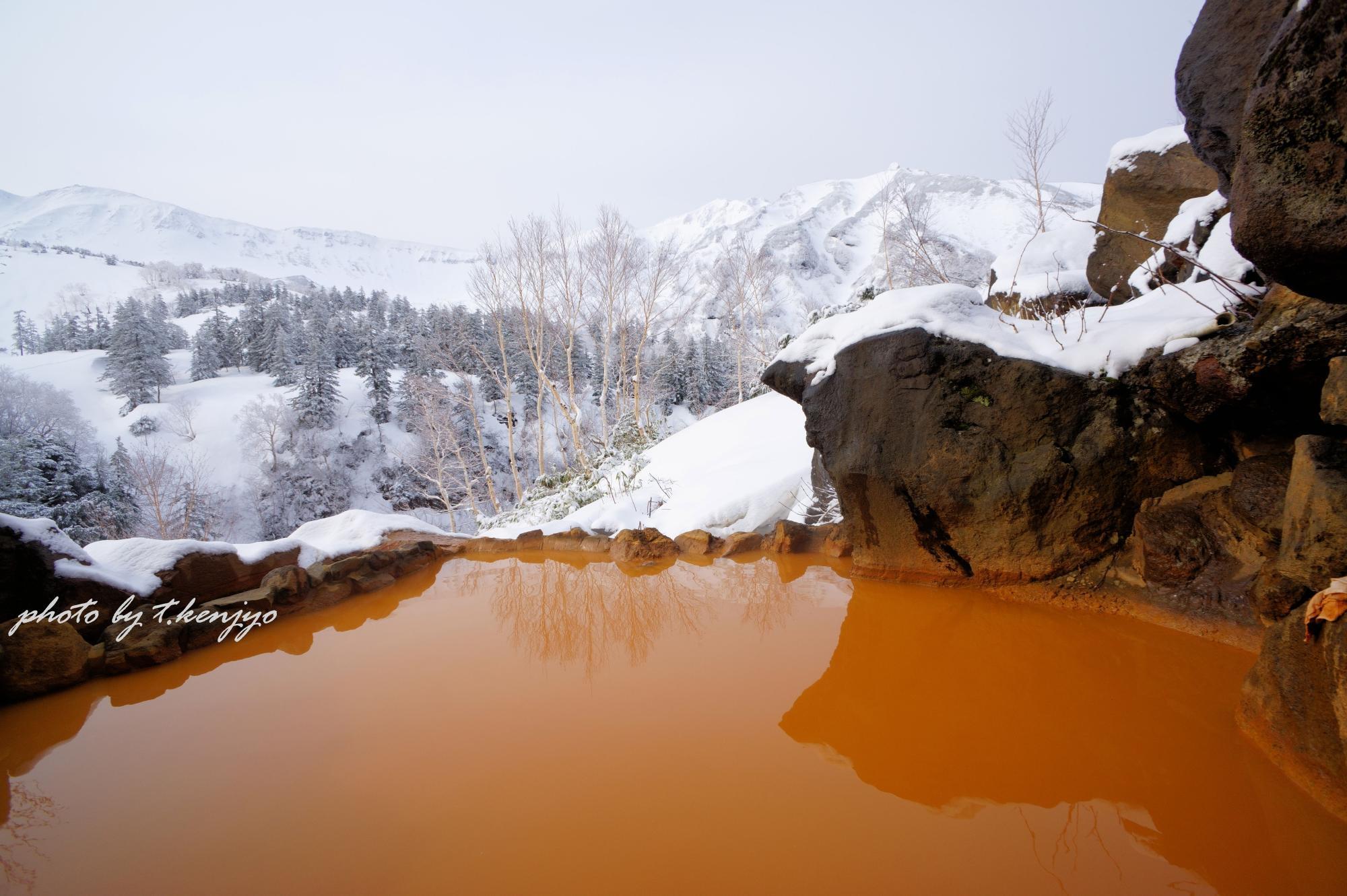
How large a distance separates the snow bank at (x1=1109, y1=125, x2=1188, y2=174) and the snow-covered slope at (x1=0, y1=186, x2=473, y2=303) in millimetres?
95061

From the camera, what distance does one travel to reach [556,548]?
6.10 m

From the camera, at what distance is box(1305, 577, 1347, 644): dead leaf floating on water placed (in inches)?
68.4

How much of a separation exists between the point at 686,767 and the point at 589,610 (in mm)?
2123

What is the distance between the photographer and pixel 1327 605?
176cm

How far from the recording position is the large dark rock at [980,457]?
11.5 ft

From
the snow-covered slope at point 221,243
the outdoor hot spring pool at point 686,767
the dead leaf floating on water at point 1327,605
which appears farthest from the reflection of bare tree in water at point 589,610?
the snow-covered slope at point 221,243

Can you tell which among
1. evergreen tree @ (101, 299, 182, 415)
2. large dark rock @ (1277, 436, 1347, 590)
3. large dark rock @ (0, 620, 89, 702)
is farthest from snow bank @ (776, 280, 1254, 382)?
evergreen tree @ (101, 299, 182, 415)

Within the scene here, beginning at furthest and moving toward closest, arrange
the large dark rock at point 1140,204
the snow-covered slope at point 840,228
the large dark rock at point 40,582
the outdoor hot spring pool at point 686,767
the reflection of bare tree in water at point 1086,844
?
the snow-covered slope at point 840,228 < the large dark rock at point 1140,204 < the large dark rock at point 40,582 < the outdoor hot spring pool at point 686,767 < the reflection of bare tree in water at point 1086,844

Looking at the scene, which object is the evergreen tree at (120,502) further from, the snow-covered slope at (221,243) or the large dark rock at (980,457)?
the snow-covered slope at (221,243)

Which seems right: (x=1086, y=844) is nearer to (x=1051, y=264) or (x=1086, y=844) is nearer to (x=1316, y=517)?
(x=1316, y=517)

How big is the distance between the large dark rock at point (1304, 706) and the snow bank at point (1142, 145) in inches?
212

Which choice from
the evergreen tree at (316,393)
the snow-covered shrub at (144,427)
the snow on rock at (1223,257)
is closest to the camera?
the snow on rock at (1223,257)

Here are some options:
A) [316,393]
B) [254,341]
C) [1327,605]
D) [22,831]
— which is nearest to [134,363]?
[254,341]

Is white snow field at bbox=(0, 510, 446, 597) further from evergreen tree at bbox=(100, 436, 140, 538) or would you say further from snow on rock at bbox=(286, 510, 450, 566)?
evergreen tree at bbox=(100, 436, 140, 538)
